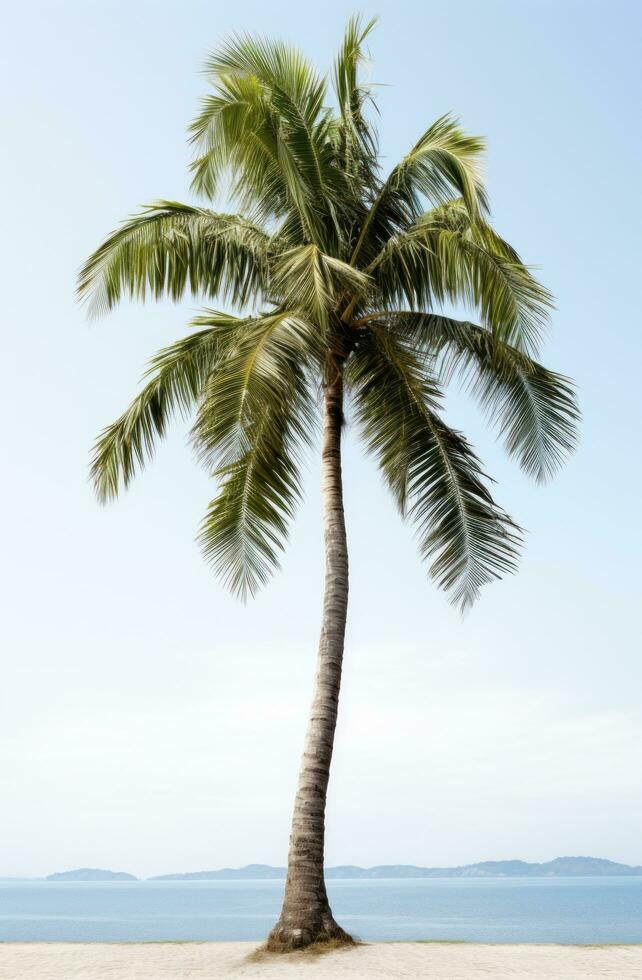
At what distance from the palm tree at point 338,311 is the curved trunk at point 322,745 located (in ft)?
0.13

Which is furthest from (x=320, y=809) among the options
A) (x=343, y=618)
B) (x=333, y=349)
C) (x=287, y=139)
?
(x=287, y=139)

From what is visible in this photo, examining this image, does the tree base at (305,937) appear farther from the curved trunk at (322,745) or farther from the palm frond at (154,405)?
the palm frond at (154,405)

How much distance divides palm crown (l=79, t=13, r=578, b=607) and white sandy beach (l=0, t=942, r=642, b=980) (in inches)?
168

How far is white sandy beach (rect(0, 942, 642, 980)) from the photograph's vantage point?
9.09m

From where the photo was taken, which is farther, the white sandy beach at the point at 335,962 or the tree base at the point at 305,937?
the tree base at the point at 305,937

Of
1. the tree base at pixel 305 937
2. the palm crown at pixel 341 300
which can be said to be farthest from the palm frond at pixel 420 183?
the tree base at pixel 305 937

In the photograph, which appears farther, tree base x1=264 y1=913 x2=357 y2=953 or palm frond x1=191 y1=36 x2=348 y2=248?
palm frond x1=191 y1=36 x2=348 y2=248

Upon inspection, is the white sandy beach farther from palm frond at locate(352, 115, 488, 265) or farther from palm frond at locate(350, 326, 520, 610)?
Answer: palm frond at locate(352, 115, 488, 265)

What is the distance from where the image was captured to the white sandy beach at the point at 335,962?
9.09 meters

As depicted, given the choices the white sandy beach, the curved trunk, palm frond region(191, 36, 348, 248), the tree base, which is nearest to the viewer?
the white sandy beach

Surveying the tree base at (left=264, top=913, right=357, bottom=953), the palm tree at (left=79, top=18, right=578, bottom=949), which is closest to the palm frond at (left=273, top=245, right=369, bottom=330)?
the palm tree at (left=79, top=18, right=578, bottom=949)

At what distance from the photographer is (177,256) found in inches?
505

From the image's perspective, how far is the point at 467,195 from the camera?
38.8 ft

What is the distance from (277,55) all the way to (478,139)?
2.86 meters
